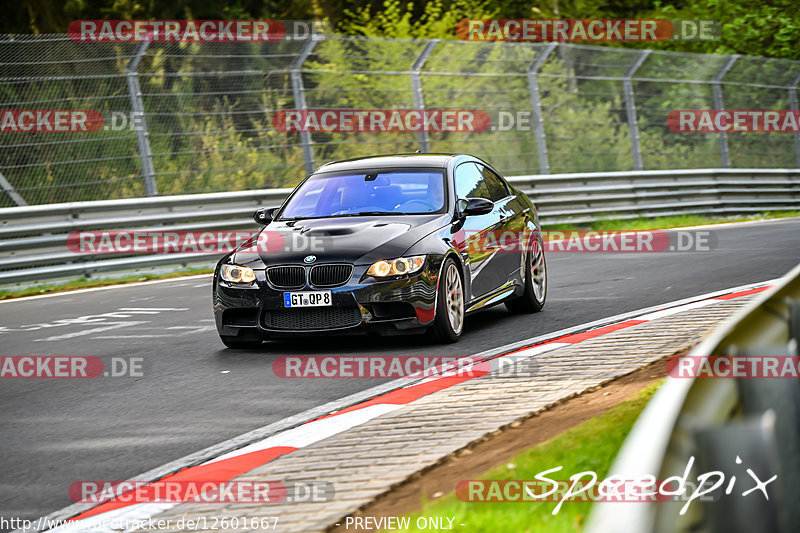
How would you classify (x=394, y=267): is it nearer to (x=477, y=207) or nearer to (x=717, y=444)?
(x=477, y=207)

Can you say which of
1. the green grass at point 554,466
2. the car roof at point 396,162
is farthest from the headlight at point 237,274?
the green grass at point 554,466

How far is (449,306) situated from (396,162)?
1.86 meters

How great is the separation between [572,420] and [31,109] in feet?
40.5

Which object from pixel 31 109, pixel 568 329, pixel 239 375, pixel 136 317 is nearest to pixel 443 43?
pixel 31 109

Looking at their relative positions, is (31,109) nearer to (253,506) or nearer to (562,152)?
(562,152)

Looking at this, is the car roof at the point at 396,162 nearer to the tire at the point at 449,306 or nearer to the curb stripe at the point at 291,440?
the tire at the point at 449,306

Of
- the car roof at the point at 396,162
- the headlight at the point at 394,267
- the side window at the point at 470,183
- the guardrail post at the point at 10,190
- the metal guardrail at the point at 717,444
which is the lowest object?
the metal guardrail at the point at 717,444

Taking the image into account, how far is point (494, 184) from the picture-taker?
11250 millimetres

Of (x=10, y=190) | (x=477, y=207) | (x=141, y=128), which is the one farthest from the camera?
(x=141, y=128)

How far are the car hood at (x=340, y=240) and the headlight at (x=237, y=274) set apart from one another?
6 cm

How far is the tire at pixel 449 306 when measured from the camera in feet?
29.9

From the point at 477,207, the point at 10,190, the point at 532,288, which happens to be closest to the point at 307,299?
the point at 477,207

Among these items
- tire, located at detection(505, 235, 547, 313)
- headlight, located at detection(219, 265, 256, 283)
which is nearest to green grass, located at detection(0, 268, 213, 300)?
headlight, located at detection(219, 265, 256, 283)

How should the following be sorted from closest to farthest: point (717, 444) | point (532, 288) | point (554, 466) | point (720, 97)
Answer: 1. point (717, 444)
2. point (554, 466)
3. point (532, 288)
4. point (720, 97)
